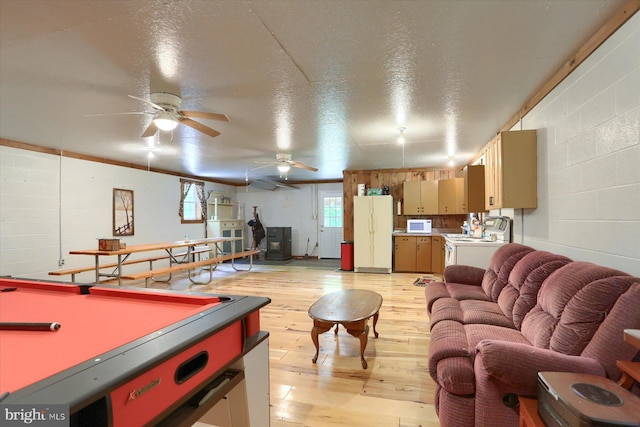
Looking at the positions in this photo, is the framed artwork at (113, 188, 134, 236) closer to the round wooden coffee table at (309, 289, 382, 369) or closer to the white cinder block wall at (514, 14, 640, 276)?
the round wooden coffee table at (309, 289, 382, 369)

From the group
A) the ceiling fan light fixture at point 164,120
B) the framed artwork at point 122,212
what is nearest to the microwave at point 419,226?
the ceiling fan light fixture at point 164,120

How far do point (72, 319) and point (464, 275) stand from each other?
11.2 feet

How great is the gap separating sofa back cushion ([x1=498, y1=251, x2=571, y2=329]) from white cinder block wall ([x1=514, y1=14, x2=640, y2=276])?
242mm

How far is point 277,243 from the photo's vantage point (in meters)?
8.75

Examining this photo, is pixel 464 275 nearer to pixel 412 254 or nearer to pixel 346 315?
pixel 346 315

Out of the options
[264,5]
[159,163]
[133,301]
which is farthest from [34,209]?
[264,5]

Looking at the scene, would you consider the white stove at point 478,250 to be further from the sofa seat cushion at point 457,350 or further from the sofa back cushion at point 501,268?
the sofa seat cushion at point 457,350

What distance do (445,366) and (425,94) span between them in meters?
2.29

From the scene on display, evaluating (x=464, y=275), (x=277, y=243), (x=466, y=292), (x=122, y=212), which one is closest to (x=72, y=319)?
(x=466, y=292)

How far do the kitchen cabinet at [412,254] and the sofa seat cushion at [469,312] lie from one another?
377 cm

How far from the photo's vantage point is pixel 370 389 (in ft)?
7.06

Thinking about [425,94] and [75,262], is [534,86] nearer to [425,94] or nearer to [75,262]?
[425,94]

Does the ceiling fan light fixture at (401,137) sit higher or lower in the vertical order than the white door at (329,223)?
higher

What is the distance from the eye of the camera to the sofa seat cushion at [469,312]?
7.16 ft
